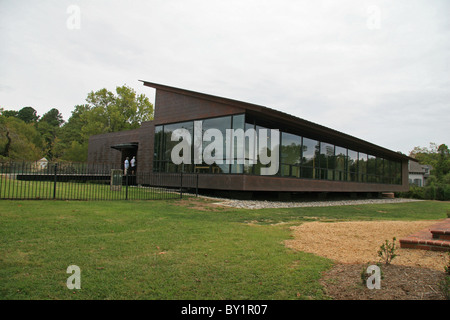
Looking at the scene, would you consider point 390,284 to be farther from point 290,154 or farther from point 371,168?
point 371,168

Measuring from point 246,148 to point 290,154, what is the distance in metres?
4.23

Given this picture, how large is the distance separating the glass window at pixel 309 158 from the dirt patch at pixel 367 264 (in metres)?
12.2

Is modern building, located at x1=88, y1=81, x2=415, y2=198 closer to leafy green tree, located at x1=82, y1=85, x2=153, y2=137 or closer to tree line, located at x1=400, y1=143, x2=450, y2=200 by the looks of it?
tree line, located at x1=400, y1=143, x2=450, y2=200

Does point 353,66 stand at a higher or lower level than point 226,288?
higher

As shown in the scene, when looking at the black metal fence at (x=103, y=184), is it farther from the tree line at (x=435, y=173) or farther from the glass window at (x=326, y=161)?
the tree line at (x=435, y=173)

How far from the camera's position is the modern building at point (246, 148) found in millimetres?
15680

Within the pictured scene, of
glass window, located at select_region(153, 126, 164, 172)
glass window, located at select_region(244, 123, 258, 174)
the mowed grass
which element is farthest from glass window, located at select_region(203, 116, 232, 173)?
the mowed grass

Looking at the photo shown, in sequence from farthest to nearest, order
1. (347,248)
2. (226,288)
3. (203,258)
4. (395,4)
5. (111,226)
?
(395,4) < (111,226) < (347,248) < (203,258) < (226,288)

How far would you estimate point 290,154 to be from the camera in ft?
61.2

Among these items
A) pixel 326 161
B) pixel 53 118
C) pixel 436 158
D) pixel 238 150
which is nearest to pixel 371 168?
pixel 326 161
